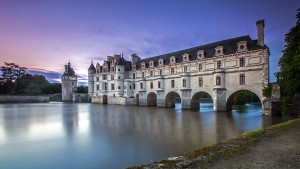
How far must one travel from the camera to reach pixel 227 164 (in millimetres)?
4469

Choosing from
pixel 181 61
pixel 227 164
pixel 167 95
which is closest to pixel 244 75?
pixel 181 61

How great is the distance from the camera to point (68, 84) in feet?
233

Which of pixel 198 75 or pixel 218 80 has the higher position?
pixel 198 75

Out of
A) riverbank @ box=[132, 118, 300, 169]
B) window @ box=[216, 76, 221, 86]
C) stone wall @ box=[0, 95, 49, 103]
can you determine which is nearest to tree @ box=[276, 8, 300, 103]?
window @ box=[216, 76, 221, 86]

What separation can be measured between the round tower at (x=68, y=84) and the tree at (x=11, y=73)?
14.2m

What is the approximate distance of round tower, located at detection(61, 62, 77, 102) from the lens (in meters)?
70.5

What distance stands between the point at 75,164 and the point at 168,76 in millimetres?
31542

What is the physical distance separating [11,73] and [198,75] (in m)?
65.0

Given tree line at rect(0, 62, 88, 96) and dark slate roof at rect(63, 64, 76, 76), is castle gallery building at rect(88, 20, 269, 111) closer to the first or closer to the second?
dark slate roof at rect(63, 64, 76, 76)

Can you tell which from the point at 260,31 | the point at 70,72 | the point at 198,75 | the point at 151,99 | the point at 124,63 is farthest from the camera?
the point at 70,72

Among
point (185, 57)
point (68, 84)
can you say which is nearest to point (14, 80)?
point (68, 84)

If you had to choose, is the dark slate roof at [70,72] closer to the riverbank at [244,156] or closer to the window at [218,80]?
the window at [218,80]

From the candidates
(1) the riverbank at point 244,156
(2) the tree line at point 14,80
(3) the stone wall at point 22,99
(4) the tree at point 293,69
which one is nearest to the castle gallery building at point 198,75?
(4) the tree at point 293,69

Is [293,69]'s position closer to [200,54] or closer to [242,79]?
[242,79]
